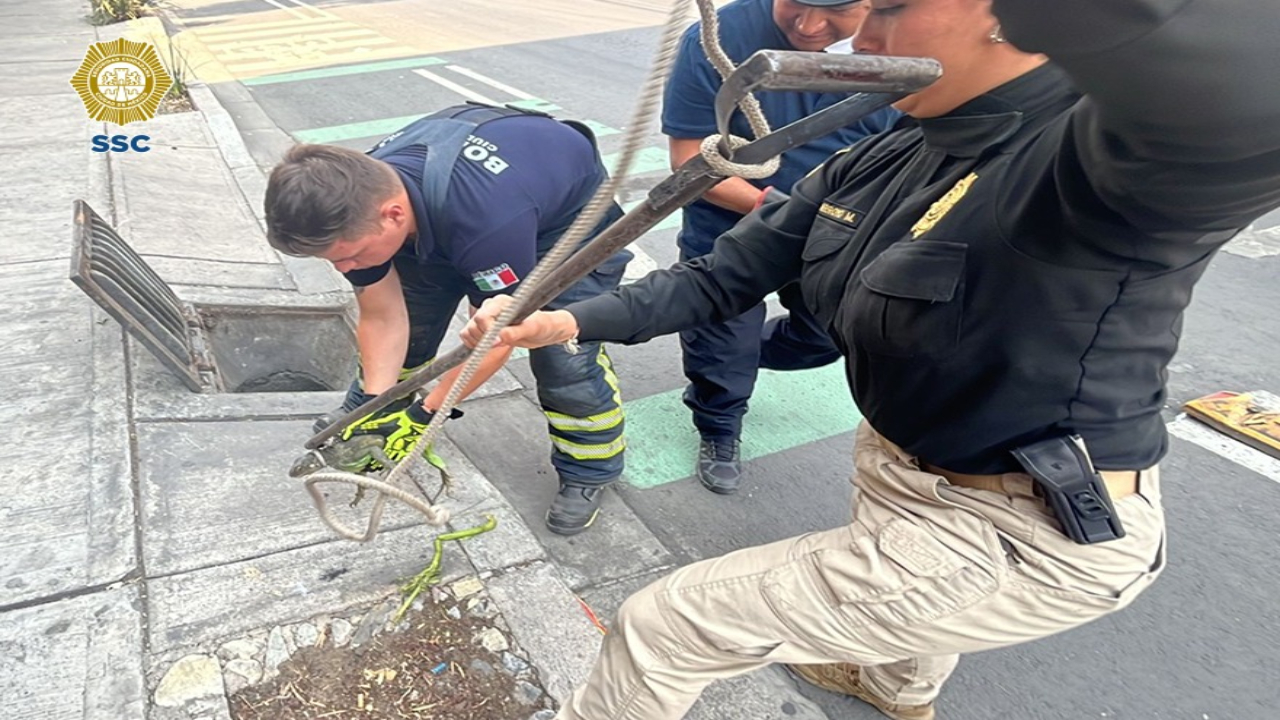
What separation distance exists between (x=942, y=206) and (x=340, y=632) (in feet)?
5.99

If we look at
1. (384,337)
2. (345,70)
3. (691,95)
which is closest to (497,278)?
(384,337)

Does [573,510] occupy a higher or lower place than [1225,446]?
lower

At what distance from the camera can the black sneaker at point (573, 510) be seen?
9.19ft

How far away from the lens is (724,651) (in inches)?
57.8

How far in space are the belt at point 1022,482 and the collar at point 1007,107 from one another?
51 cm

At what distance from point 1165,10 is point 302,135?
746 cm

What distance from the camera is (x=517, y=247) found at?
91.4 inches

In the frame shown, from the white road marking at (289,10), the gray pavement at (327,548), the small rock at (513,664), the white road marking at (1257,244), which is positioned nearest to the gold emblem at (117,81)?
the gray pavement at (327,548)

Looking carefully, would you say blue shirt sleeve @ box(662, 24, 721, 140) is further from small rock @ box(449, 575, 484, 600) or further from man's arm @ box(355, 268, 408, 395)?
small rock @ box(449, 575, 484, 600)

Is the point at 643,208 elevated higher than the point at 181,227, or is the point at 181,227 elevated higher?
the point at 643,208

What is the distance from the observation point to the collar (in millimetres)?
1210

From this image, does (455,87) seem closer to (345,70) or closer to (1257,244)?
(345,70)

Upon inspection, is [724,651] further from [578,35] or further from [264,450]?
[578,35]

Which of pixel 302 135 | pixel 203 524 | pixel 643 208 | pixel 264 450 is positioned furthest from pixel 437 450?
pixel 302 135
